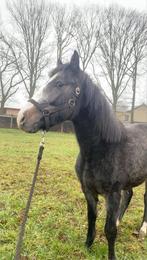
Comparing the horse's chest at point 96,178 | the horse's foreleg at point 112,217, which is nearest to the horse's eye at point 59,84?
the horse's chest at point 96,178

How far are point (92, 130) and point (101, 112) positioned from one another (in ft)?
0.75

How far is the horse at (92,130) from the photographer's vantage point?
3.07 m

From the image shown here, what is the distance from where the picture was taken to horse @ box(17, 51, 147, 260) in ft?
10.1

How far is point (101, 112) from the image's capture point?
3.43 metres

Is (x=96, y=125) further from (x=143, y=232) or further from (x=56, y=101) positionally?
(x=143, y=232)

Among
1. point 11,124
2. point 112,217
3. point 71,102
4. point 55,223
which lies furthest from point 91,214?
point 11,124

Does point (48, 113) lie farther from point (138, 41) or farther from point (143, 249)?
point (138, 41)

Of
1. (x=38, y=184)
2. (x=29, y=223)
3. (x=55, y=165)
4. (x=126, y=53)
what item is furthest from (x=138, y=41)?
(x=29, y=223)

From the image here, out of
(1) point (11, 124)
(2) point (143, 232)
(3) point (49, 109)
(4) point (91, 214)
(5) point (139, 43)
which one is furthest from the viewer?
(5) point (139, 43)

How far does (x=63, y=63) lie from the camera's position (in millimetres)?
3256

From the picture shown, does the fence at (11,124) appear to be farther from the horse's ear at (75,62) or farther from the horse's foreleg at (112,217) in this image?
the horse's ear at (75,62)

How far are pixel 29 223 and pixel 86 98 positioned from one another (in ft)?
7.37

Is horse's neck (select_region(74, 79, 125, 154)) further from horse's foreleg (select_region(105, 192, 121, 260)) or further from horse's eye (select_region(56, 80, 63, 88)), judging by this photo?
horse's foreleg (select_region(105, 192, 121, 260))

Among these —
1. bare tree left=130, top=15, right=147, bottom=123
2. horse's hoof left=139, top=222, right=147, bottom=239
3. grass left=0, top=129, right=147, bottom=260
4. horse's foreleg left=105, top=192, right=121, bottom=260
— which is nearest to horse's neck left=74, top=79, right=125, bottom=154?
horse's foreleg left=105, top=192, right=121, bottom=260
